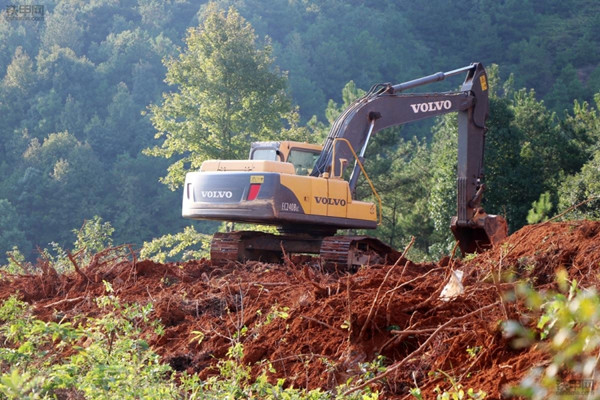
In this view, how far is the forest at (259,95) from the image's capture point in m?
36.4

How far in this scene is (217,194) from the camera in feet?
44.8

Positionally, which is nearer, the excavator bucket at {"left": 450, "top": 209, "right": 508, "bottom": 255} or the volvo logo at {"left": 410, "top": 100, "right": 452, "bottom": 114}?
the excavator bucket at {"left": 450, "top": 209, "right": 508, "bottom": 255}

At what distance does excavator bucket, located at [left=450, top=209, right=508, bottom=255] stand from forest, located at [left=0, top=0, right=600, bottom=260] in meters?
15.6

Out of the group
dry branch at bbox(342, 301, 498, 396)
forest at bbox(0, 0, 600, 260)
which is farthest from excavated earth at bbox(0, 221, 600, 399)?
forest at bbox(0, 0, 600, 260)

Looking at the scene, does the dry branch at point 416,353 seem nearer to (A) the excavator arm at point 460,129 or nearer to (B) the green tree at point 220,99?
(A) the excavator arm at point 460,129

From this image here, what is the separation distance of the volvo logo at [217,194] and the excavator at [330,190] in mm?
14

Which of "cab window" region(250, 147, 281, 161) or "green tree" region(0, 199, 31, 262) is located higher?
"cab window" region(250, 147, 281, 161)

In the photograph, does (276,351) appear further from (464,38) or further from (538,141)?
(464,38)

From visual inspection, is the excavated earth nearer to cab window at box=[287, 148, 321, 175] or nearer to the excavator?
the excavator

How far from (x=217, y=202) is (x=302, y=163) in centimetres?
237

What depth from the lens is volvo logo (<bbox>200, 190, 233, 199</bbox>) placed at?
1348cm

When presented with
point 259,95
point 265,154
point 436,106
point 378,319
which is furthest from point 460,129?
point 259,95

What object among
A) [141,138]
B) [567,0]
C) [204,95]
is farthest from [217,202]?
[567,0]

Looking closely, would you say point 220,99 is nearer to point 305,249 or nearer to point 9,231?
point 305,249
